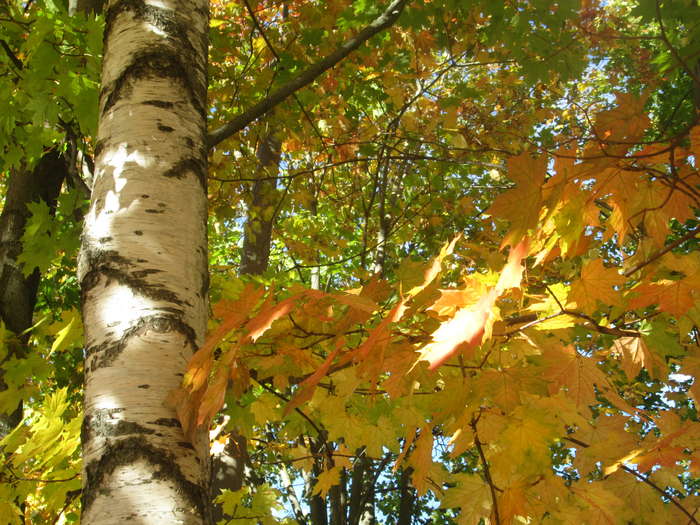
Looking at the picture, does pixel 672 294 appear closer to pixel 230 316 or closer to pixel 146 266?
pixel 230 316

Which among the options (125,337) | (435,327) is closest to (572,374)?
(435,327)

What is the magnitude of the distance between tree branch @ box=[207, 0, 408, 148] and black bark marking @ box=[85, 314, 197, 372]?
71 cm

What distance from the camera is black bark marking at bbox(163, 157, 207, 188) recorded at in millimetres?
1438

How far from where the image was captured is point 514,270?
101cm

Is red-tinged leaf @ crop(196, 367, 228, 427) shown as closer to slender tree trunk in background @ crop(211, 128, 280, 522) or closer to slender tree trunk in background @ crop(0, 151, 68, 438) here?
slender tree trunk in background @ crop(0, 151, 68, 438)

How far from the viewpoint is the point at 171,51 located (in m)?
1.58

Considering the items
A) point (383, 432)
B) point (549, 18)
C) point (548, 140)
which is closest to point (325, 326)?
point (383, 432)

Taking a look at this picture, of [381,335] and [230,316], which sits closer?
[381,335]

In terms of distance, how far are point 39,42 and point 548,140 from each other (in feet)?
18.5

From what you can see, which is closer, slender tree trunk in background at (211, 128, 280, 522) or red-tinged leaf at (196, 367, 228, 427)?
red-tinged leaf at (196, 367, 228, 427)

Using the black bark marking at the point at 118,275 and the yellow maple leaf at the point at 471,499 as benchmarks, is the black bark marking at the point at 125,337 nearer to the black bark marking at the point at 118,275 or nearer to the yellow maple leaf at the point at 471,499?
the black bark marking at the point at 118,275

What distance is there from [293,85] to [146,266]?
131 cm

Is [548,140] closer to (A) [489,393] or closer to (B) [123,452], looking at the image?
(A) [489,393]

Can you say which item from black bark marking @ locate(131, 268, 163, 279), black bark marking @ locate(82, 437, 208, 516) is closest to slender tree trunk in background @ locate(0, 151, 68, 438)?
black bark marking @ locate(131, 268, 163, 279)
